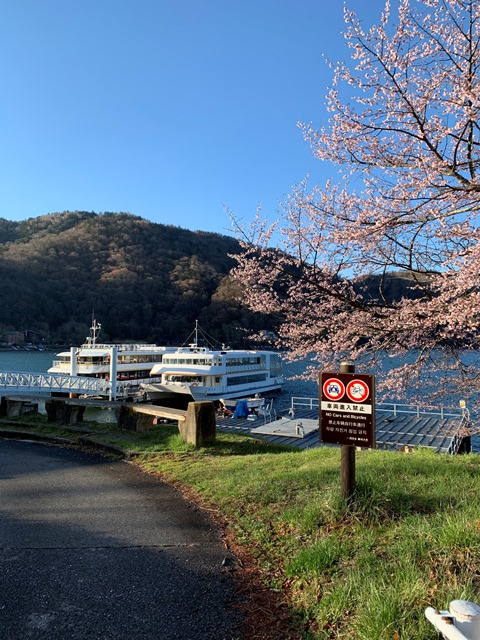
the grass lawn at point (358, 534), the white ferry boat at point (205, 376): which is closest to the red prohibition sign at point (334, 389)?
the grass lawn at point (358, 534)

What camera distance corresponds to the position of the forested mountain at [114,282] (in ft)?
340

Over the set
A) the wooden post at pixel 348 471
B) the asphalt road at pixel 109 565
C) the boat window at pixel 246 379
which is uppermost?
the wooden post at pixel 348 471

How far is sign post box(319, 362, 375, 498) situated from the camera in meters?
4.15

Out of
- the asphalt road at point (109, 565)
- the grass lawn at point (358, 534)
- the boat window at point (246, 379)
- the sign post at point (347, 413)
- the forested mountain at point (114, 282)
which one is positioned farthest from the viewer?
the forested mountain at point (114, 282)

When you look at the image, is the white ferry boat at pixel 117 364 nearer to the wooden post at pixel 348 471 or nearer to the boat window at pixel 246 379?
the boat window at pixel 246 379

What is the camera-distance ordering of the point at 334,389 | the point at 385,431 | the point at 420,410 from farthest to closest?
the point at 420,410 < the point at 385,431 < the point at 334,389

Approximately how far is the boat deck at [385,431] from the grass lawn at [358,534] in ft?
35.8

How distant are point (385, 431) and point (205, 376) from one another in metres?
22.4

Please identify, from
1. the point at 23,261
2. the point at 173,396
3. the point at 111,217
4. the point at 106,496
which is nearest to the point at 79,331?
the point at 23,261

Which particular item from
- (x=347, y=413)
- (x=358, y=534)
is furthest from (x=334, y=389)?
(x=358, y=534)

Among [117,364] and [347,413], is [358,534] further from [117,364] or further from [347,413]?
[117,364]

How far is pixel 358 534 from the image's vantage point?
12.2 feet

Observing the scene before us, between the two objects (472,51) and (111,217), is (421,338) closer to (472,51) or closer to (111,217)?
(472,51)

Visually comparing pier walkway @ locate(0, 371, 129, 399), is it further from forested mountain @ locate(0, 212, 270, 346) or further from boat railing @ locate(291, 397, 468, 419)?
forested mountain @ locate(0, 212, 270, 346)
